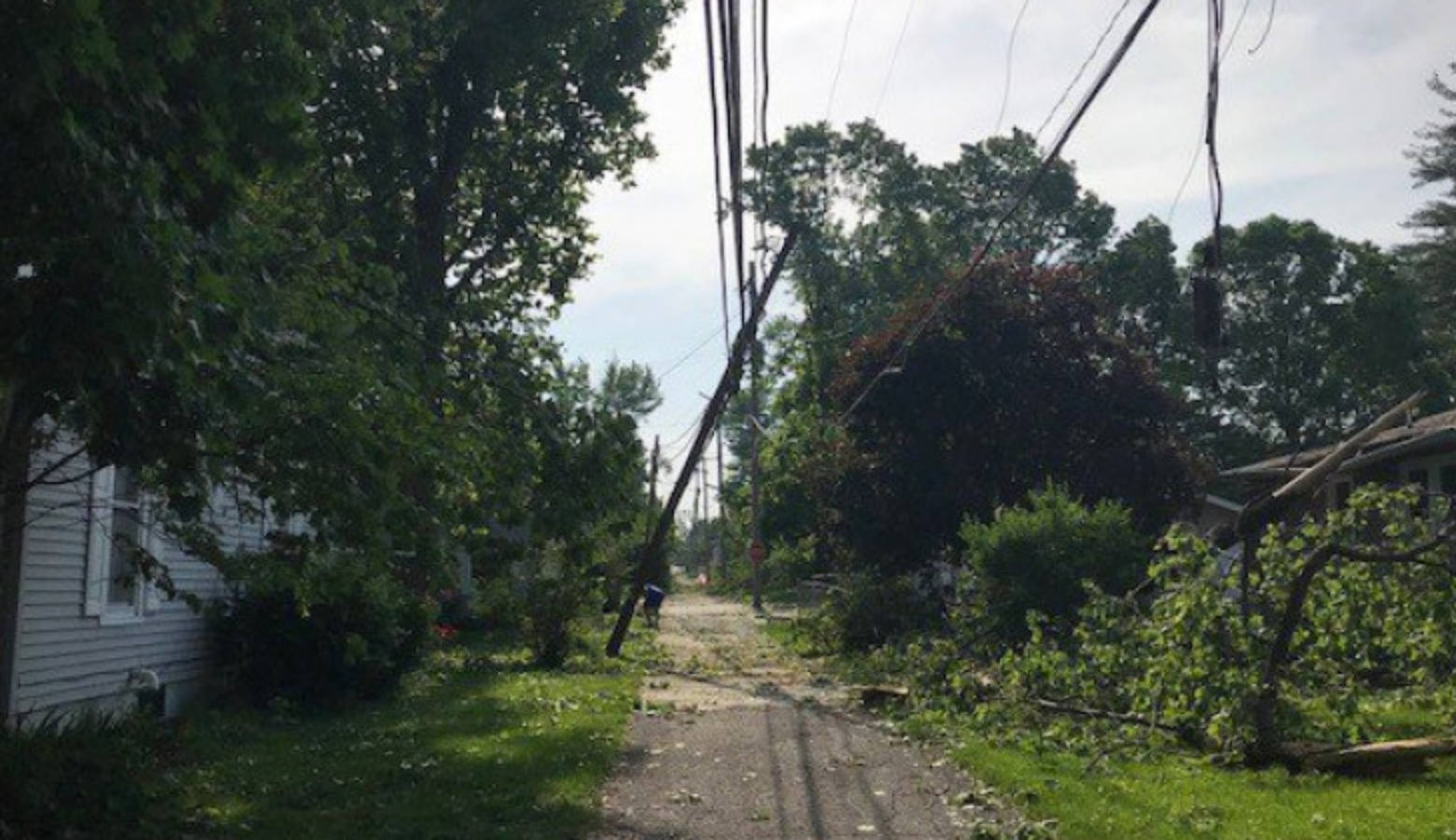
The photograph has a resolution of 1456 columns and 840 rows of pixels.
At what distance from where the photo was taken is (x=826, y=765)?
A: 1126 cm

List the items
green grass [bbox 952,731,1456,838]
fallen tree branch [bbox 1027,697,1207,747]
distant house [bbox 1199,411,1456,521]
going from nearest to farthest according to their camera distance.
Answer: green grass [bbox 952,731,1456,838] → fallen tree branch [bbox 1027,697,1207,747] → distant house [bbox 1199,411,1456,521]

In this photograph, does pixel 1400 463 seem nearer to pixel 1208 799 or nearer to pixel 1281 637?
pixel 1281 637

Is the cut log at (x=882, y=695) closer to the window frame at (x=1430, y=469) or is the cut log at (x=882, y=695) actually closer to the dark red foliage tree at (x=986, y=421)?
the dark red foliage tree at (x=986, y=421)

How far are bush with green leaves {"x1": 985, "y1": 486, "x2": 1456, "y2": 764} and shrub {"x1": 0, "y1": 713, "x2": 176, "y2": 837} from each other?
266 inches

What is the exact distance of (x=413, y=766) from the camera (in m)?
10.8

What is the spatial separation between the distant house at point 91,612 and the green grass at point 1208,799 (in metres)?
5.36

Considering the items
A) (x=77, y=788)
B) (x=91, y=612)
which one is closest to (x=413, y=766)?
(x=91, y=612)

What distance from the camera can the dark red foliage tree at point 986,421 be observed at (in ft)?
80.3

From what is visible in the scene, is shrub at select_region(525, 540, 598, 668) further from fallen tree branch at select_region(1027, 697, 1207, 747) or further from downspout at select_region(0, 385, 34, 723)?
downspout at select_region(0, 385, 34, 723)

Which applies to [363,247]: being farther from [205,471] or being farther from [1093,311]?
[1093,311]

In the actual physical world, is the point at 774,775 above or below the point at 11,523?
below

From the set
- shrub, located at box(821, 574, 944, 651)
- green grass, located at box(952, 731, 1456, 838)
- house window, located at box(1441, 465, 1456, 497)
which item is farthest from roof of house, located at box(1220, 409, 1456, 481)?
green grass, located at box(952, 731, 1456, 838)

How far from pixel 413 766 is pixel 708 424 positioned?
12.6 metres

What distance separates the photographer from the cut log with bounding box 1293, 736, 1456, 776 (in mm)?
9711
